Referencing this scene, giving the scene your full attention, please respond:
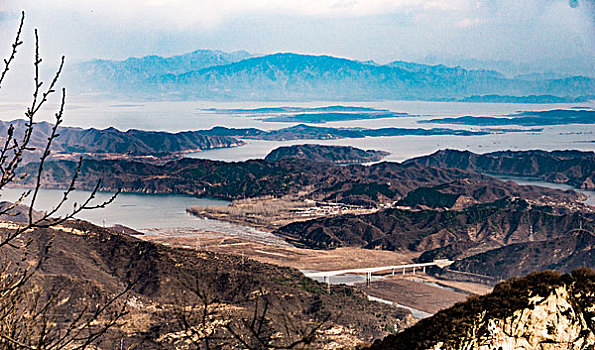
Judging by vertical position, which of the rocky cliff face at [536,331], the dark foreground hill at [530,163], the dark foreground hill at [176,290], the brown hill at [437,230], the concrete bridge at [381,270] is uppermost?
the rocky cliff face at [536,331]

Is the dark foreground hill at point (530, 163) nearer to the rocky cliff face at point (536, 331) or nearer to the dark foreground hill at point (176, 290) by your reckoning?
the dark foreground hill at point (176, 290)

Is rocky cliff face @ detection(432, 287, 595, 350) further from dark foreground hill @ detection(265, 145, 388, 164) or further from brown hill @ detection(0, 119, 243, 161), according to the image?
brown hill @ detection(0, 119, 243, 161)

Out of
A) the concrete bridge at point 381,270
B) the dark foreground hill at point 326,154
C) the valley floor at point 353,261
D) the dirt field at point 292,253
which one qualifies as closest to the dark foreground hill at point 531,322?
the valley floor at point 353,261

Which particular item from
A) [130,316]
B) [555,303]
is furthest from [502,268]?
[555,303]

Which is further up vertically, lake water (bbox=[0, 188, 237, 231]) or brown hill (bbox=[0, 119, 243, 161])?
brown hill (bbox=[0, 119, 243, 161])

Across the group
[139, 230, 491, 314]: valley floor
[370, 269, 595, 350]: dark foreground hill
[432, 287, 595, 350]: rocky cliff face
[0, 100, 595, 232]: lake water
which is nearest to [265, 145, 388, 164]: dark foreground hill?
[0, 100, 595, 232]: lake water

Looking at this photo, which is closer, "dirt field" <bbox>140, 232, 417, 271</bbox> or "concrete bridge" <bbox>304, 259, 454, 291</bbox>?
→ "concrete bridge" <bbox>304, 259, 454, 291</bbox>
